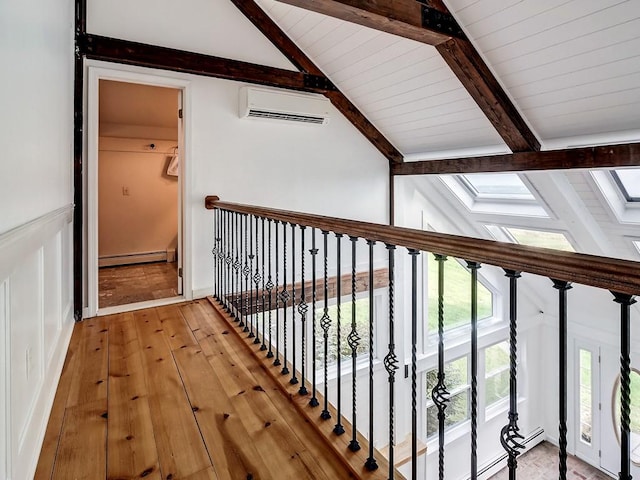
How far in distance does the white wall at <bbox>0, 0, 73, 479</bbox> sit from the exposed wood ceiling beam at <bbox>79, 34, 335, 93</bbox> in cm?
87

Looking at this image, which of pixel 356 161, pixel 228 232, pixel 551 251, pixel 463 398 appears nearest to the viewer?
pixel 551 251

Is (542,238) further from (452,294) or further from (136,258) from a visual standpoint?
(136,258)

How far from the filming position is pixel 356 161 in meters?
4.43

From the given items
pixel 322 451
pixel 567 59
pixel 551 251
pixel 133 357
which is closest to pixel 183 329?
pixel 133 357

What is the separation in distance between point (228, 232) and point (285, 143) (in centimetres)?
124

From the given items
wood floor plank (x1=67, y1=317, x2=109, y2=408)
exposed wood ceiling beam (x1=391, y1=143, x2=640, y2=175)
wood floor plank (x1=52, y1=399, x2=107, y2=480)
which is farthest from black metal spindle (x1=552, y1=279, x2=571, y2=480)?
exposed wood ceiling beam (x1=391, y1=143, x2=640, y2=175)

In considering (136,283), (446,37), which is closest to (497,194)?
(446,37)

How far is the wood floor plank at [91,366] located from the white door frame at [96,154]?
35cm

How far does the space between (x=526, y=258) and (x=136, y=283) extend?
4.09 meters

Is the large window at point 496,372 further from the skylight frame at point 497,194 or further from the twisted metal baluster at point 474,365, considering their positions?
the twisted metal baluster at point 474,365

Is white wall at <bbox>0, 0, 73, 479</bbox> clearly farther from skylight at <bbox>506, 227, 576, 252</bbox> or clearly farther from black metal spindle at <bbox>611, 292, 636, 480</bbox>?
skylight at <bbox>506, 227, 576, 252</bbox>

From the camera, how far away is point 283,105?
12.1 ft

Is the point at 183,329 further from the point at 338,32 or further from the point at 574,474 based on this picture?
the point at 574,474

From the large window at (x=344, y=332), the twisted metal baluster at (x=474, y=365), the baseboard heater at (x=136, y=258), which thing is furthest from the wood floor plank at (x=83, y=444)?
the baseboard heater at (x=136, y=258)
